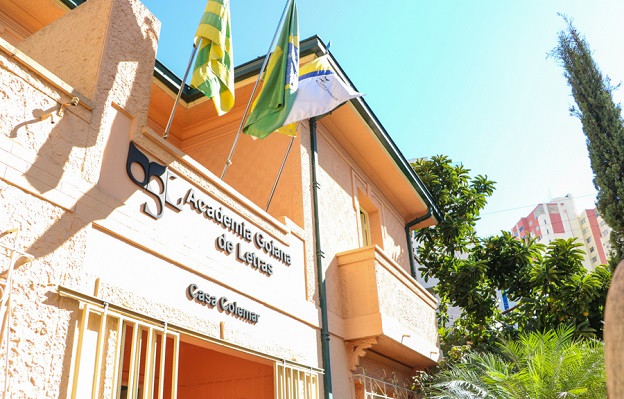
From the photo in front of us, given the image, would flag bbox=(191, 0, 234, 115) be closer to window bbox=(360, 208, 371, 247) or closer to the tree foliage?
window bbox=(360, 208, 371, 247)

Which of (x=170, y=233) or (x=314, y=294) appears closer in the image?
(x=170, y=233)

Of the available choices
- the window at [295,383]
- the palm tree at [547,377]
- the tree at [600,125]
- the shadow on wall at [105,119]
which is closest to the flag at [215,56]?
the shadow on wall at [105,119]

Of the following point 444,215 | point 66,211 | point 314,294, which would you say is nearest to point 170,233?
point 66,211

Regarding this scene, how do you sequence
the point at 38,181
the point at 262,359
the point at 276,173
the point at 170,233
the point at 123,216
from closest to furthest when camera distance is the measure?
the point at 38,181 → the point at 123,216 → the point at 170,233 → the point at 262,359 → the point at 276,173

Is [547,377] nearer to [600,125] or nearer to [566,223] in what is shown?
[600,125]

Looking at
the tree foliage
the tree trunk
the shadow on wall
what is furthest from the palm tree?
the tree trunk

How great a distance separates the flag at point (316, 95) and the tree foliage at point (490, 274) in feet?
25.4

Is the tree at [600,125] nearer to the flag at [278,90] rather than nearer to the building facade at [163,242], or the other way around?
the building facade at [163,242]

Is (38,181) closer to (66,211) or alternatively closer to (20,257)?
(66,211)

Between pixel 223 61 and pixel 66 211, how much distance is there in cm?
268

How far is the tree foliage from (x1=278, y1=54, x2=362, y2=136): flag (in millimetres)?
7736

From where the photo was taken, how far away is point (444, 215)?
53.9 feet

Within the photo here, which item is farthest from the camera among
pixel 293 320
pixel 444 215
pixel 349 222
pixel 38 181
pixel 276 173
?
pixel 444 215

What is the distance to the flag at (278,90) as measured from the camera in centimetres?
749
